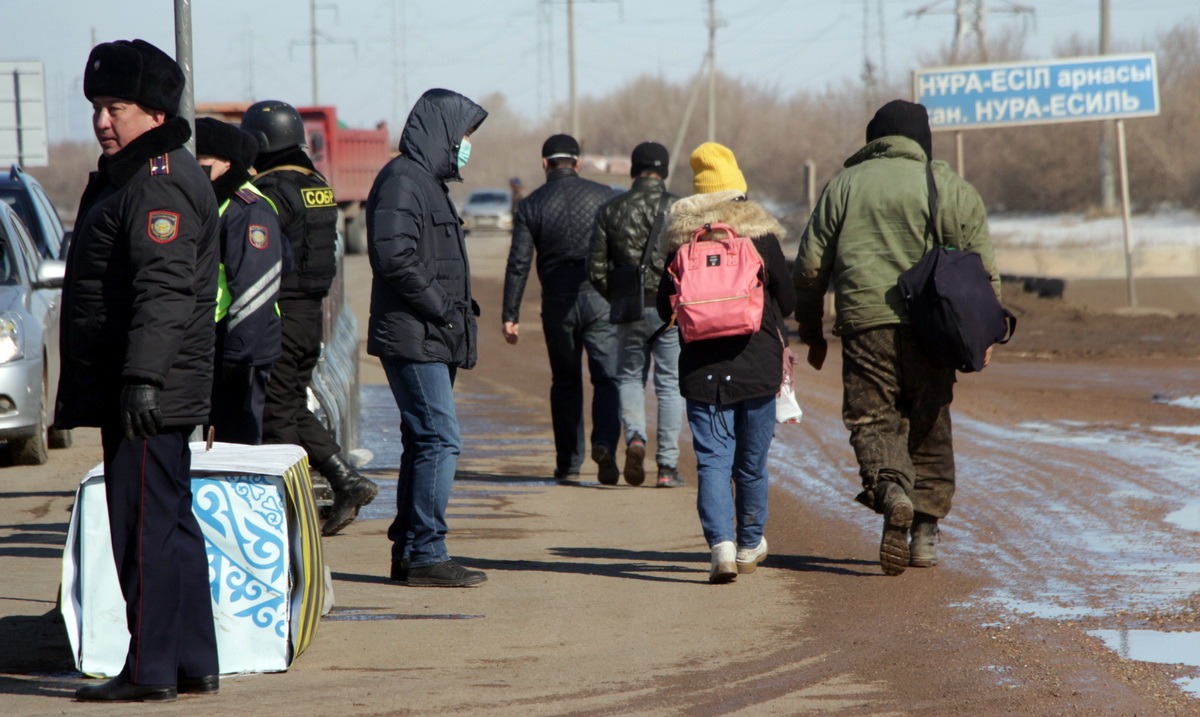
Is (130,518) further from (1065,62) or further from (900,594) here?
(1065,62)

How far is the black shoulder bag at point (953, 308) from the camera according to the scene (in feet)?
21.6

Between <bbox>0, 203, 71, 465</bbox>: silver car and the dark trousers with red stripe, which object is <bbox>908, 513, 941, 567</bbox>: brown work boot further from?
<bbox>0, 203, 71, 465</bbox>: silver car

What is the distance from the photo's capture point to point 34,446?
10.9 metres

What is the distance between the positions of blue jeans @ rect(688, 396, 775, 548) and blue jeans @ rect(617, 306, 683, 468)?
8.74 ft

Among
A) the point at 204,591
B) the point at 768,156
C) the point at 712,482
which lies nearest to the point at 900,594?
the point at 712,482

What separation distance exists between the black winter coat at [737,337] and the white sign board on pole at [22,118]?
67.8ft

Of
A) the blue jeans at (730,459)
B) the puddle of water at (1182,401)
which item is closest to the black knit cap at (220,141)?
the blue jeans at (730,459)

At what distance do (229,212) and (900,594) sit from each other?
10.3 ft

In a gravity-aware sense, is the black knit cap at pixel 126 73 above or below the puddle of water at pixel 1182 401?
above

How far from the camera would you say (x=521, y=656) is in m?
5.51

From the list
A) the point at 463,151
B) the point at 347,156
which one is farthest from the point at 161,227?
the point at 347,156

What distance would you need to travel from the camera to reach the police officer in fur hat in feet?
21.0

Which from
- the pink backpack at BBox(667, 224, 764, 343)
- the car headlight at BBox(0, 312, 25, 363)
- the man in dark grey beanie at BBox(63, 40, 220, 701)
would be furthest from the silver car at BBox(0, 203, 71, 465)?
the man in dark grey beanie at BBox(63, 40, 220, 701)

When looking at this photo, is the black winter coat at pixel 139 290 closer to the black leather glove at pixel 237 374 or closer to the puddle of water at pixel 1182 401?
the black leather glove at pixel 237 374
